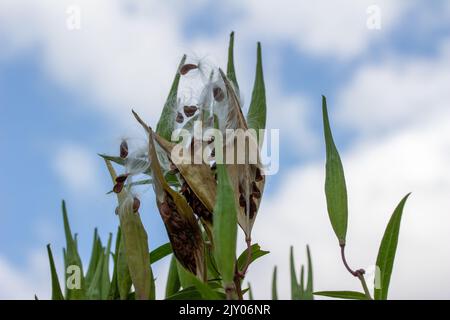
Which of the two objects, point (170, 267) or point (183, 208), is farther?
point (170, 267)

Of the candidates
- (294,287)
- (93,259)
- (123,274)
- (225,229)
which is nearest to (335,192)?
(225,229)

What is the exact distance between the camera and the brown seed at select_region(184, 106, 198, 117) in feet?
2.67

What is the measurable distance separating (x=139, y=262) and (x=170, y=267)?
0.71 ft

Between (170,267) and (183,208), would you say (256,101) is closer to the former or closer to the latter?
(183,208)

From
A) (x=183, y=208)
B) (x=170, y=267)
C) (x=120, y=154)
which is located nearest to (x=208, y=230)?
(x=183, y=208)

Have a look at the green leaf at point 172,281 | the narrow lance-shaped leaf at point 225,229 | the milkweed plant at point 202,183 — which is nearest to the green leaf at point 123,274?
the milkweed plant at point 202,183

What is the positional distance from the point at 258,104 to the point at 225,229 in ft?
0.80

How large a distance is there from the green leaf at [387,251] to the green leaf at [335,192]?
7 centimetres

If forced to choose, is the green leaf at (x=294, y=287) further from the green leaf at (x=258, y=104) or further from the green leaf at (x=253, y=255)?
the green leaf at (x=258, y=104)

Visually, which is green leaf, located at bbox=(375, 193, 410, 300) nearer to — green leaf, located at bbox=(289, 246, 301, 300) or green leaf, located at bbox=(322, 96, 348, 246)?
green leaf, located at bbox=(322, 96, 348, 246)

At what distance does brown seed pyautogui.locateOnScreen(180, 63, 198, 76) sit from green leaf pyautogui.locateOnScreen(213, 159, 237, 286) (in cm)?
25
